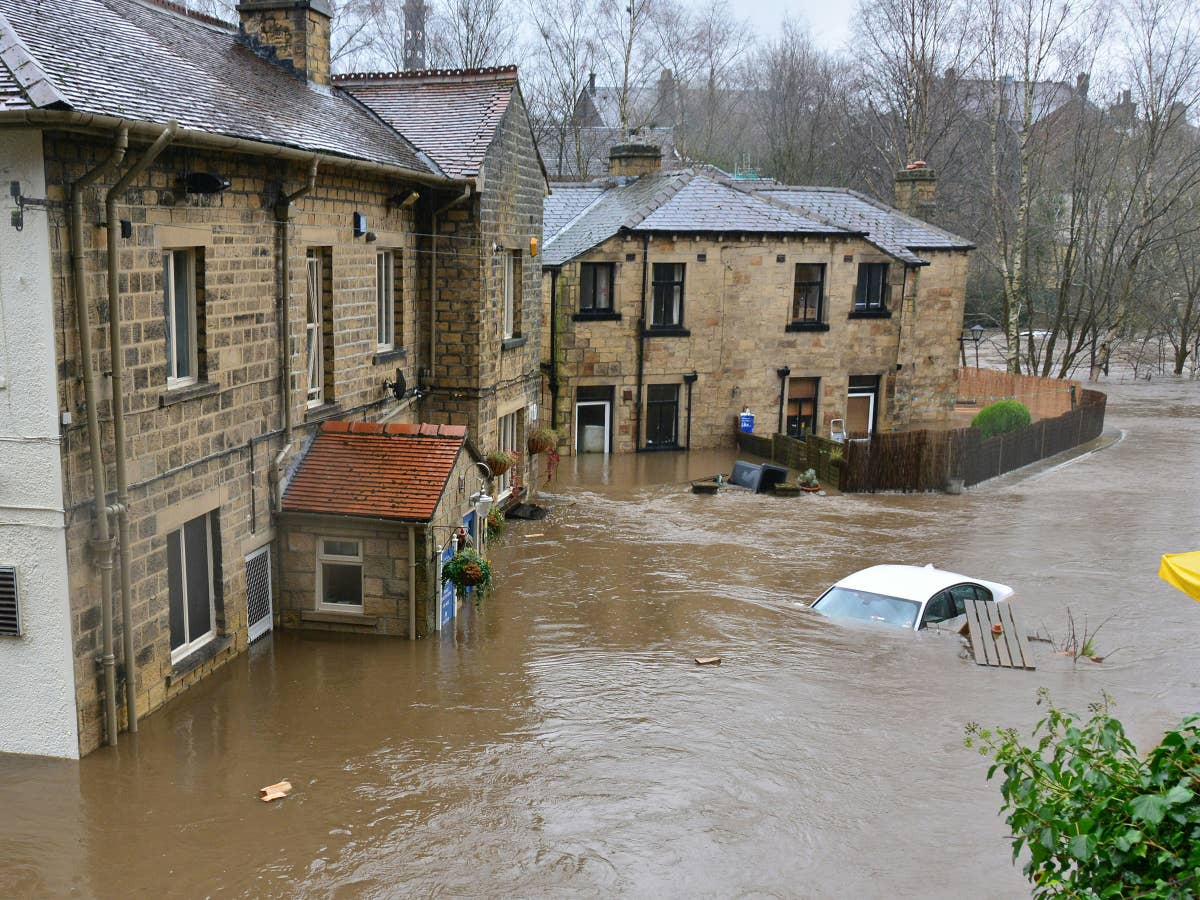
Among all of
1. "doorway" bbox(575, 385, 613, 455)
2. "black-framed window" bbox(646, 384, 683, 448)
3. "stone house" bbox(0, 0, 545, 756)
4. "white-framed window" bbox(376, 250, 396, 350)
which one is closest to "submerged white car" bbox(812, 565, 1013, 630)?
"stone house" bbox(0, 0, 545, 756)

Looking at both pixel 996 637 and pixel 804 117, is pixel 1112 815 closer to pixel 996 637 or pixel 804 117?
pixel 996 637

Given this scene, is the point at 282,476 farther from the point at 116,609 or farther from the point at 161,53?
the point at 161,53

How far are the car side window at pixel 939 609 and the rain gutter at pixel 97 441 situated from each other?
31.1ft

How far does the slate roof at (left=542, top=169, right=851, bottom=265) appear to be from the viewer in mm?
28938

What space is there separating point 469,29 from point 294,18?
3514 cm

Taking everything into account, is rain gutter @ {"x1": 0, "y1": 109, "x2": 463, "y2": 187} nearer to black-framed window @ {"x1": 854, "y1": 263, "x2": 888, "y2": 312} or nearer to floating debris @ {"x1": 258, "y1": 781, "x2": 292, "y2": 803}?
floating debris @ {"x1": 258, "y1": 781, "x2": 292, "y2": 803}

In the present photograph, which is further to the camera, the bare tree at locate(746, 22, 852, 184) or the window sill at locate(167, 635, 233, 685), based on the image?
the bare tree at locate(746, 22, 852, 184)

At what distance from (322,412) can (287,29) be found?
6251 mm

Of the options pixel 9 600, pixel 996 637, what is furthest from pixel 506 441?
pixel 9 600

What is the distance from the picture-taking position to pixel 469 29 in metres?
50.5

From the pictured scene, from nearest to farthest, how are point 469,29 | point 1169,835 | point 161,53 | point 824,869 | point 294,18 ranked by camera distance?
point 1169,835 < point 824,869 < point 161,53 < point 294,18 < point 469,29

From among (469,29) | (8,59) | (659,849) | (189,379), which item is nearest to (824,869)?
(659,849)

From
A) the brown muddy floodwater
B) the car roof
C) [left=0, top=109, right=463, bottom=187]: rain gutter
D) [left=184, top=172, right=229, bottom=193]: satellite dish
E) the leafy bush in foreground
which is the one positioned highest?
[left=0, top=109, right=463, bottom=187]: rain gutter

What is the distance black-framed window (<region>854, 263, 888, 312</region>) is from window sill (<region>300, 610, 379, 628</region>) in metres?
20.7
